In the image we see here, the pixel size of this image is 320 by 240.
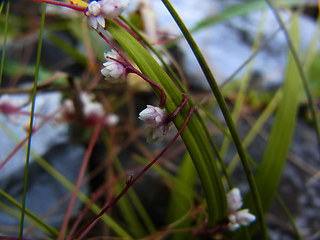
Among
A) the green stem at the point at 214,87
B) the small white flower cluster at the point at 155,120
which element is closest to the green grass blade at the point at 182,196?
the green stem at the point at 214,87

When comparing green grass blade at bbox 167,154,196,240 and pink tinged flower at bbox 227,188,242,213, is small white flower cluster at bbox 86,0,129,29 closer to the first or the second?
pink tinged flower at bbox 227,188,242,213

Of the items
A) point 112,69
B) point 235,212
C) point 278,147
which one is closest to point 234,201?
point 235,212

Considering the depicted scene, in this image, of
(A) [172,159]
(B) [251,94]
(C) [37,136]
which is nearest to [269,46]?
(B) [251,94]

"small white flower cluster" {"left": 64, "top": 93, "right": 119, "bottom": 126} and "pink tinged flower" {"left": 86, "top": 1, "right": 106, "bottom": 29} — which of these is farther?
"small white flower cluster" {"left": 64, "top": 93, "right": 119, "bottom": 126}

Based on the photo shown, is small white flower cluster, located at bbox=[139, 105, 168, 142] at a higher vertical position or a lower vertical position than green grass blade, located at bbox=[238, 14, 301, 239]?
higher

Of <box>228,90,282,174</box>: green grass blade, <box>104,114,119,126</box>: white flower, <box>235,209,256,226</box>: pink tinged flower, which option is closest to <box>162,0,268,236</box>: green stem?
<box>235,209,256,226</box>: pink tinged flower

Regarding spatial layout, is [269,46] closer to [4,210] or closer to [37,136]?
[37,136]
